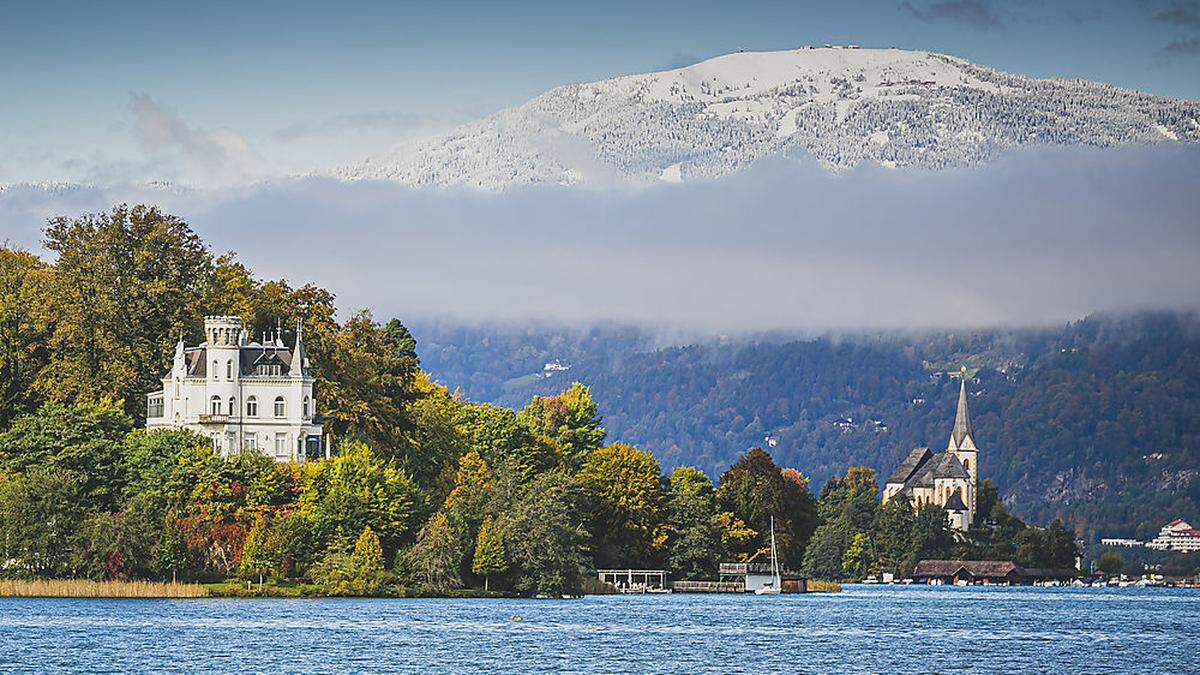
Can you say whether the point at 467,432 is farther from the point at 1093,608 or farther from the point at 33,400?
the point at 1093,608

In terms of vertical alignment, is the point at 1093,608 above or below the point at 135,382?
below

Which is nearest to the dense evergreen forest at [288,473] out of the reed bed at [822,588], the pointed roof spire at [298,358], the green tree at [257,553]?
the green tree at [257,553]

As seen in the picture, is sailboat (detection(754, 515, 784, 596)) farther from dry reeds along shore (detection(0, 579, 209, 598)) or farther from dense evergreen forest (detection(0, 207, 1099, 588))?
dry reeds along shore (detection(0, 579, 209, 598))

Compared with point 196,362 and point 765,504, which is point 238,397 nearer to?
point 196,362

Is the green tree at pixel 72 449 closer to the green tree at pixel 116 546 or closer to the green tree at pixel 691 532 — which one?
the green tree at pixel 116 546

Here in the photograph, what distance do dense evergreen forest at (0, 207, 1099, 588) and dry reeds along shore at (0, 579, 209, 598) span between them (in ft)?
2.76

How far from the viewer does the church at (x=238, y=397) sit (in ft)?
398

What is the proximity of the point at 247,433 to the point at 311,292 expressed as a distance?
527 inches

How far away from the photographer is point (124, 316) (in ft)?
404

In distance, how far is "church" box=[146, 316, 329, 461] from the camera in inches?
4779

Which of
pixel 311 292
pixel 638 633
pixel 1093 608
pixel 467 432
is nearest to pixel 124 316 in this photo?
pixel 311 292

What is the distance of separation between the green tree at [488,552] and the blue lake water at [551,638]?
3654 millimetres

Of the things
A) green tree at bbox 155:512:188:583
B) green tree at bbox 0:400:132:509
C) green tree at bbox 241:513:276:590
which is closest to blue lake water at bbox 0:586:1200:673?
green tree at bbox 241:513:276:590

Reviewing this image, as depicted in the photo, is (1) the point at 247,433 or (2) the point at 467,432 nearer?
(1) the point at 247,433
